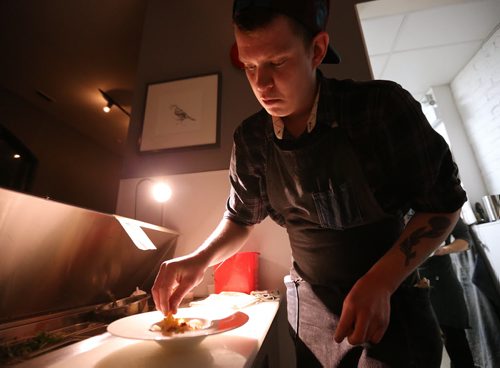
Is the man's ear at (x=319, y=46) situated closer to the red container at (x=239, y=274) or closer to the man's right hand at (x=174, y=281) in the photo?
the man's right hand at (x=174, y=281)

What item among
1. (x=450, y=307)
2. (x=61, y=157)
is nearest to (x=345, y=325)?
(x=450, y=307)

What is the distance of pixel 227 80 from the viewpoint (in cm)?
161

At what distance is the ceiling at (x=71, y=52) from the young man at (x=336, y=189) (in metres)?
1.95

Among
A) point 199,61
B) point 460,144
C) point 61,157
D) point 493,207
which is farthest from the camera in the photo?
point 61,157

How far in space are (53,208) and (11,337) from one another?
1.16 ft

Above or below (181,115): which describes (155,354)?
below

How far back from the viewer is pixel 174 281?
61 centimetres

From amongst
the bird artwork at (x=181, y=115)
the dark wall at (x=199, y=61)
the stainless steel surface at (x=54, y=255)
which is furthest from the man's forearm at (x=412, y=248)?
the bird artwork at (x=181, y=115)

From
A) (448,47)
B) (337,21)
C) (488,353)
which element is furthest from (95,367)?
(448,47)

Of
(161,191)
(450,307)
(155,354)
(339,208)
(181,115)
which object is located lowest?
(450,307)

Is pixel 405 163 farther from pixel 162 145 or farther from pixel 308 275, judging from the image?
pixel 162 145

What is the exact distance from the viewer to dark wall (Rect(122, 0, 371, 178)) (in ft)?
4.77

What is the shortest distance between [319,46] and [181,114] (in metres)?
1.10

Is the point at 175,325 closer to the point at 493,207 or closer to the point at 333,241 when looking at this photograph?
the point at 333,241
